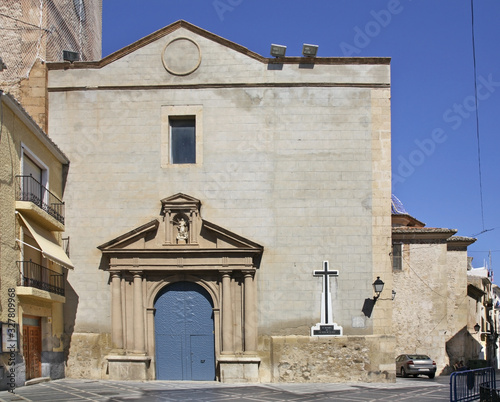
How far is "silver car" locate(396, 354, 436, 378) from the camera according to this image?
26.3 metres

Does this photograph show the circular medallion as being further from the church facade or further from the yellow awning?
the yellow awning

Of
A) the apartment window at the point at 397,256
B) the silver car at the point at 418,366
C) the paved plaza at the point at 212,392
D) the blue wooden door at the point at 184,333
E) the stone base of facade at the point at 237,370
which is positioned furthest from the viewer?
the apartment window at the point at 397,256

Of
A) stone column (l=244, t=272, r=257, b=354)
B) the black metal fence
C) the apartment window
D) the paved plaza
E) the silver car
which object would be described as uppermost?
the apartment window

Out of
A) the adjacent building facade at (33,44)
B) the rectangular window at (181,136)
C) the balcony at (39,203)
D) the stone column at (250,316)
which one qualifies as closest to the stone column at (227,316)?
the stone column at (250,316)

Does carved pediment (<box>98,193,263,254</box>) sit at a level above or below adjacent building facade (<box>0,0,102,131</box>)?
below

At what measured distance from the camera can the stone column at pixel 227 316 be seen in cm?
1989

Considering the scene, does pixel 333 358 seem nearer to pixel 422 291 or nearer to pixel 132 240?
pixel 132 240

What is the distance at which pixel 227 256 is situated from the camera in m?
20.1

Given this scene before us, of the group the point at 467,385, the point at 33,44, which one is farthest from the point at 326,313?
the point at 33,44

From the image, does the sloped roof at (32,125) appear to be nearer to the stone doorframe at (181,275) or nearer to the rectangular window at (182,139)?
the stone doorframe at (181,275)

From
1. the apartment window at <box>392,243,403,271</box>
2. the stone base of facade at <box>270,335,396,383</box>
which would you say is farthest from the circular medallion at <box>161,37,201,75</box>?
the apartment window at <box>392,243,403,271</box>

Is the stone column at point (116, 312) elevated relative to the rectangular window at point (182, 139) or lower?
lower

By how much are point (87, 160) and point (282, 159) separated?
5.70 meters

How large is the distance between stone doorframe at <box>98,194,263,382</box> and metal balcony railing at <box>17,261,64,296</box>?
1349 millimetres
